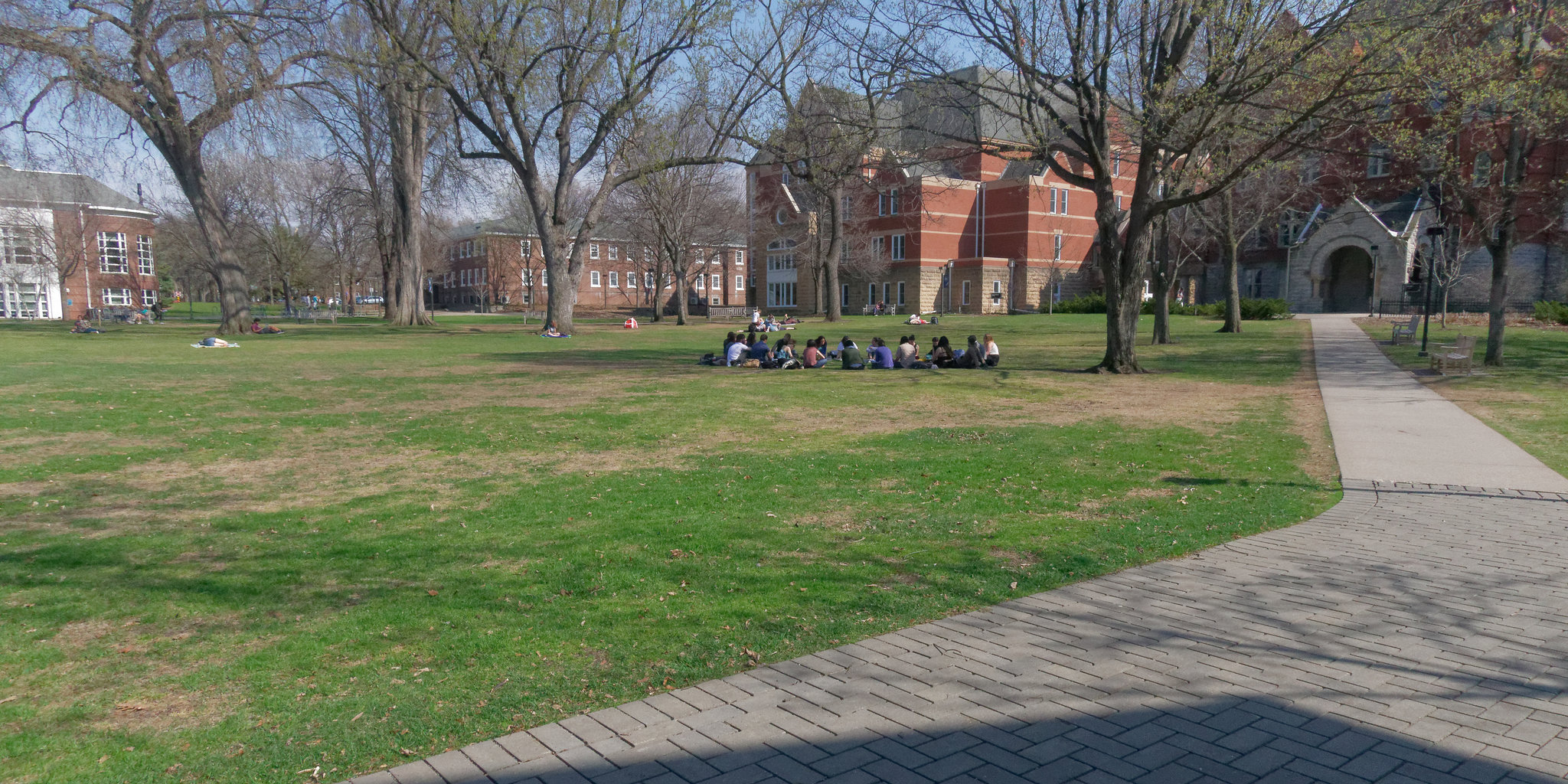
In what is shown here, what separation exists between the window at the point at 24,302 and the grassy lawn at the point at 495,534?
6415 cm

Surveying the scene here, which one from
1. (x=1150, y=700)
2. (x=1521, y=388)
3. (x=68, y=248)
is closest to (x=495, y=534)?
(x=1150, y=700)

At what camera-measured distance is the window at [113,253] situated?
75.2 meters

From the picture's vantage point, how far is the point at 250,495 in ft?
29.2

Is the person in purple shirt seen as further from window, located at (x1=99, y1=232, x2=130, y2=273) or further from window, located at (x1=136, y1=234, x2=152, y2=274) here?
window, located at (x1=136, y1=234, x2=152, y2=274)

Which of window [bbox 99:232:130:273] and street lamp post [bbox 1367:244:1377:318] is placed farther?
window [bbox 99:232:130:273]

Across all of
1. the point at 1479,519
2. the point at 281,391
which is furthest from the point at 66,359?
the point at 1479,519

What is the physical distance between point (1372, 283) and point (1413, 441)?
164 ft

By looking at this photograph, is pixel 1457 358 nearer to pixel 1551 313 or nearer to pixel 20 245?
pixel 1551 313

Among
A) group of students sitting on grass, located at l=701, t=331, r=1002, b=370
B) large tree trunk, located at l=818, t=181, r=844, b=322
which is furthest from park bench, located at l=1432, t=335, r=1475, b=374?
large tree trunk, located at l=818, t=181, r=844, b=322

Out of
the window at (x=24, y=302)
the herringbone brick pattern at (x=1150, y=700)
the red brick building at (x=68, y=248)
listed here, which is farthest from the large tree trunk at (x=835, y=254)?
the window at (x=24, y=302)

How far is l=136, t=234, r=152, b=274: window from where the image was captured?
79562 millimetres

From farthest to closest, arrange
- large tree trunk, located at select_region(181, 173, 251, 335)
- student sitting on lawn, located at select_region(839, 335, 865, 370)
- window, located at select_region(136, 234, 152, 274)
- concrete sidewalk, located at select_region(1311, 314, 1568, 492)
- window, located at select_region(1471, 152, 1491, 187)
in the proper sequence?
window, located at select_region(136, 234, 152, 274), large tree trunk, located at select_region(181, 173, 251, 335), window, located at select_region(1471, 152, 1491, 187), student sitting on lawn, located at select_region(839, 335, 865, 370), concrete sidewalk, located at select_region(1311, 314, 1568, 492)

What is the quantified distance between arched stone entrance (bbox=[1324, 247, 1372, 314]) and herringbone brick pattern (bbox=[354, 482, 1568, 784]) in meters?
58.1

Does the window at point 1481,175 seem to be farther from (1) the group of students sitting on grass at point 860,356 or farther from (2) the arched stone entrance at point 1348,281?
(2) the arched stone entrance at point 1348,281
